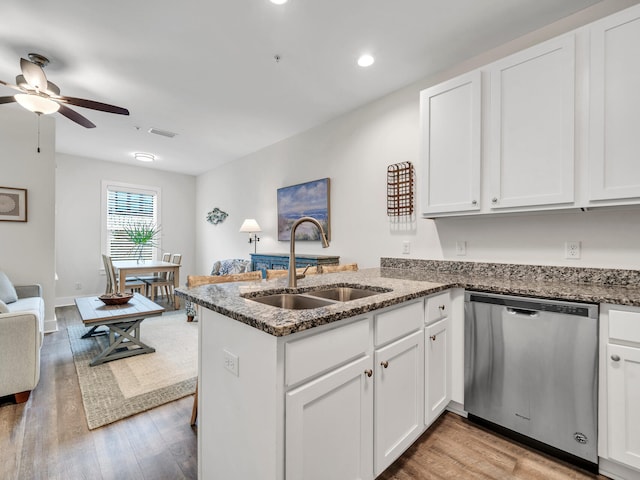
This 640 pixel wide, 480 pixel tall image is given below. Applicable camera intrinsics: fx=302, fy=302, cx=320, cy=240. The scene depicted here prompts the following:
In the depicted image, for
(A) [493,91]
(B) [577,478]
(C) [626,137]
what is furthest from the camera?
(A) [493,91]

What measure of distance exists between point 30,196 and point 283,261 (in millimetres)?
3303

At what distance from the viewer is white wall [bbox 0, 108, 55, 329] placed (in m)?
3.71

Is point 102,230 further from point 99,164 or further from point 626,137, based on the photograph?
point 626,137

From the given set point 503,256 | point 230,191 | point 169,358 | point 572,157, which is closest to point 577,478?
point 503,256

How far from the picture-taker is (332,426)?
3.84 ft

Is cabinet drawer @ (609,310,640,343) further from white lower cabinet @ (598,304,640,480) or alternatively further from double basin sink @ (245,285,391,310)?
double basin sink @ (245,285,391,310)

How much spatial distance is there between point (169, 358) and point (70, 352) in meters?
1.14

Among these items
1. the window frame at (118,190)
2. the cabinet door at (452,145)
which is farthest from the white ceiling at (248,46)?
the window frame at (118,190)

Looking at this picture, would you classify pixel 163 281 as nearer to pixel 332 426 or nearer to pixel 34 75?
pixel 34 75

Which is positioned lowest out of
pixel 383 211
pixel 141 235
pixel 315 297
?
pixel 315 297

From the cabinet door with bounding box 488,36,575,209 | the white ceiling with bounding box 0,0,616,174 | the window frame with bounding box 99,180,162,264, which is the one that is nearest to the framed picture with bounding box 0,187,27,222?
the white ceiling with bounding box 0,0,616,174

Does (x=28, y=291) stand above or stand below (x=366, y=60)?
below

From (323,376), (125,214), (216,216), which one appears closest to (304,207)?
(216,216)

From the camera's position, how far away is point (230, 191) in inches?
237
